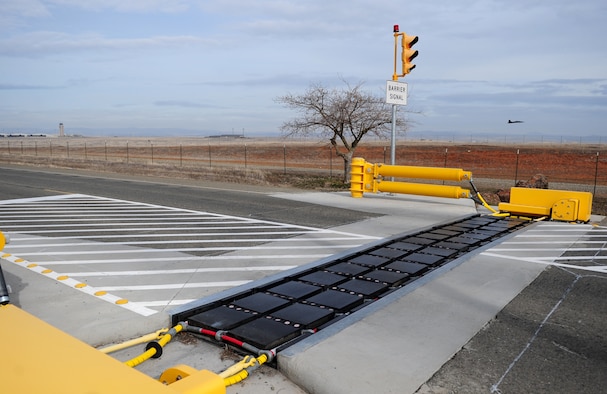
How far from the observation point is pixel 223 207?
13.4 meters

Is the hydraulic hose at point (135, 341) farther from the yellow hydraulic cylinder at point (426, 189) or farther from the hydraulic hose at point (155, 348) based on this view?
Result: the yellow hydraulic cylinder at point (426, 189)

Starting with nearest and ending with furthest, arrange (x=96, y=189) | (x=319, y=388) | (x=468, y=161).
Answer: (x=319, y=388), (x=96, y=189), (x=468, y=161)

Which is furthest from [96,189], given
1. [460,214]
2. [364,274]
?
[364,274]

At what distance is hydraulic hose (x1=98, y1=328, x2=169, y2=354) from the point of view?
4.37 meters

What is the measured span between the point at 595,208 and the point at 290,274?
43.2 ft

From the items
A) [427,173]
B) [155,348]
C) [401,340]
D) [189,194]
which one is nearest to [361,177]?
[427,173]

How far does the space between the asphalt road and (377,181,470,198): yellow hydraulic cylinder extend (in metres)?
1.82

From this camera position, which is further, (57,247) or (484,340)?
(57,247)

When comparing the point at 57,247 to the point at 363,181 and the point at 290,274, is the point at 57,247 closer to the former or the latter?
the point at 290,274

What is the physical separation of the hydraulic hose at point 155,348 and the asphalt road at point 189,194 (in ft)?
20.2

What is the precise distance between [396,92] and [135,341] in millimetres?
11409

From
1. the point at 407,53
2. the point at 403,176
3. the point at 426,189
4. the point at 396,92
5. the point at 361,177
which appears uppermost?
the point at 407,53

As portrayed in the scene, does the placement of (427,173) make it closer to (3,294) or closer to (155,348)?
(155,348)

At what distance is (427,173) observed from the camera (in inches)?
510
